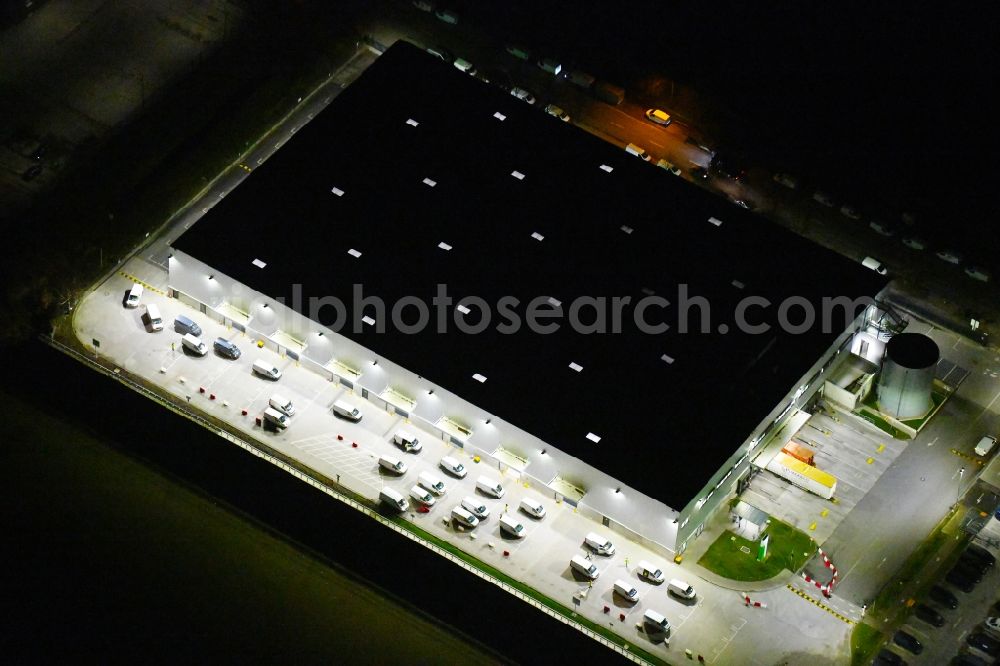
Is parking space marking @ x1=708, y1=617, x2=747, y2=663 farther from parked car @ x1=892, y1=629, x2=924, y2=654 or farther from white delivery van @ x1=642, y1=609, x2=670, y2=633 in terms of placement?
parked car @ x1=892, y1=629, x2=924, y2=654

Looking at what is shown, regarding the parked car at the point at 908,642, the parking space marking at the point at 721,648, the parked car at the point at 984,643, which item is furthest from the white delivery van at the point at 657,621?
the parked car at the point at 984,643

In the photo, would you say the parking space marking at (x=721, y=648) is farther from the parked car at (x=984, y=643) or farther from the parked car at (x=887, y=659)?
the parked car at (x=984, y=643)

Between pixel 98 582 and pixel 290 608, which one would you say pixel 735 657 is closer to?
pixel 290 608

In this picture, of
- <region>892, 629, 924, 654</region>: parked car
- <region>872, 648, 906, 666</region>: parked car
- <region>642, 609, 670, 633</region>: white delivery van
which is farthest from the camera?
<region>642, 609, 670, 633</region>: white delivery van

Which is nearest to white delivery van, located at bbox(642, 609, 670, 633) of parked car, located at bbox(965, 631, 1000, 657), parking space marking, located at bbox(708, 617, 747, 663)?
parking space marking, located at bbox(708, 617, 747, 663)

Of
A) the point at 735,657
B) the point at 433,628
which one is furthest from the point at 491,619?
the point at 735,657
